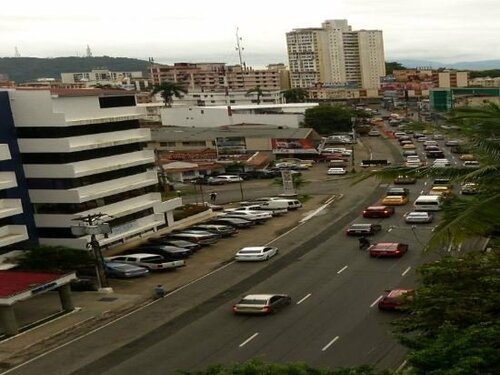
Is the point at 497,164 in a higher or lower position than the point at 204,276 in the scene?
higher

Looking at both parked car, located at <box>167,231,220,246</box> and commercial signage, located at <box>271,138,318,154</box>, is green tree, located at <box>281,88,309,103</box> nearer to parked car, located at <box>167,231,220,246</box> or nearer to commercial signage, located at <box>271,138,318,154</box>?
commercial signage, located at <box>271,138,318,154</box>

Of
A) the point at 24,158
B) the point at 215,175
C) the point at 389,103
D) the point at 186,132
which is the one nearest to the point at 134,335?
the point at 24,158

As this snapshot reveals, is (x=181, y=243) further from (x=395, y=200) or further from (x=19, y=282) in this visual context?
(x=395, y=200)

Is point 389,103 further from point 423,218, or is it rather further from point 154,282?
point 154,282

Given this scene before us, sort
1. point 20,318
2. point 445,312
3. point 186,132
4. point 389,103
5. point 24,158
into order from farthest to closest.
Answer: point 389,103 → point 186,132 → point 24,158 → point 20,318 → point 445,312

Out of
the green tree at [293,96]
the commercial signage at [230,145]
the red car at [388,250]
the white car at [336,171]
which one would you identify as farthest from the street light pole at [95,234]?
the green tree at [293,96]

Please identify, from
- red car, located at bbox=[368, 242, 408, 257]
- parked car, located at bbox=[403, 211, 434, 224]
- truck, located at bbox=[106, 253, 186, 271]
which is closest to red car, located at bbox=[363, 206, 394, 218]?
parked car, located at bbox=[403, 211, 434, 224]
